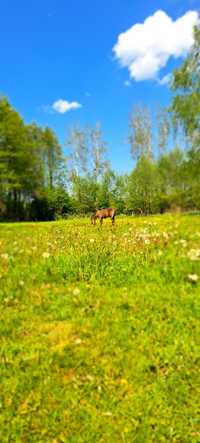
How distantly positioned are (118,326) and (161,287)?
1258 millimetres

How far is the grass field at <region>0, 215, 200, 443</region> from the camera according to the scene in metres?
3.20

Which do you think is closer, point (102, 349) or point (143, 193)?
point (102, 349)

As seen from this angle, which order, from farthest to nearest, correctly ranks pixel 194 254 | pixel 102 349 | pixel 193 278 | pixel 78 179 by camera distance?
pixel 78 179
pixel 194 254
pixel 193 278
pixel 102 349

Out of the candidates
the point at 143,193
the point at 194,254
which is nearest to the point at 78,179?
the point at 143,193

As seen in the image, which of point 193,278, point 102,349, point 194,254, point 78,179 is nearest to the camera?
point 102,349

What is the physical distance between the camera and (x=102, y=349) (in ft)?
13.4

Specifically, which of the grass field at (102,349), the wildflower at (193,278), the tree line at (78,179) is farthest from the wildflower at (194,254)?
the tree line at (78,179)

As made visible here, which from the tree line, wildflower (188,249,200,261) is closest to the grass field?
wildflower (188,249,200,261)

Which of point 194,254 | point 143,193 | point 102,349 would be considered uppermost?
Result: point 143,193

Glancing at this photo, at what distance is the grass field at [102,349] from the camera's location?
3.20m

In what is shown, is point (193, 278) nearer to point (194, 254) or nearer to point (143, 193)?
point (194, 254)

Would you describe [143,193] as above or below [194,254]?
above

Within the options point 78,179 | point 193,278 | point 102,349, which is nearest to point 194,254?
point 193,278

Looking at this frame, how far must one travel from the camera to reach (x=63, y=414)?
10.8 ft
